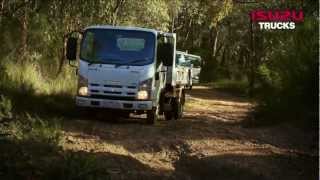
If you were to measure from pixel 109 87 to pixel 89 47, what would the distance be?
3.61 ft

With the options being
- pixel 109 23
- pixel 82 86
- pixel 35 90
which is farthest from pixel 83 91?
pixel 109 23

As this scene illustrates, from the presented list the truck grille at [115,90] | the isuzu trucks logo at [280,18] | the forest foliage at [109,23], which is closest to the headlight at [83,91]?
the truck grille at [115,90]

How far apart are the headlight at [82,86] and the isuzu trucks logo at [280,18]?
21.3 feet

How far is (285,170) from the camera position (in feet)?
38.0

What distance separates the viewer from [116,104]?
54.0ft

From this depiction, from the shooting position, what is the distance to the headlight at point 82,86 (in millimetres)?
16547

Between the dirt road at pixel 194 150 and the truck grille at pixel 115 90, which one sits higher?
the truck grille at pixel 115 90

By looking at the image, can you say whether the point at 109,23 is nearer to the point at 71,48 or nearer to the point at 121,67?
the point at 71,48

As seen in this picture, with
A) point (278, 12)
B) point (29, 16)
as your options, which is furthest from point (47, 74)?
point (278, 12)

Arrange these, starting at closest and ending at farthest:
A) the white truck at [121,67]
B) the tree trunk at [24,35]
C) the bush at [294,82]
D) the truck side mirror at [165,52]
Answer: the bush at [294,82]
the white truck at [121,67]
the truck side mirror at [165,52]
the tree trunk at [24,35]

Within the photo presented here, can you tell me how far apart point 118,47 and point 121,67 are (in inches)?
22.5

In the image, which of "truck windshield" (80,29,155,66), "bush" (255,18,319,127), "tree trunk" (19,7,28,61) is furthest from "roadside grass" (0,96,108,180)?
"tree trunk" (19,7,28,61)

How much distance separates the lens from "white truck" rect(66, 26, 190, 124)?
16.4 metres

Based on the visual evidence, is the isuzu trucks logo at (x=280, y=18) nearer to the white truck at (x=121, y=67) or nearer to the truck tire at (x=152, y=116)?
the white truck at (x=121, y=67)
